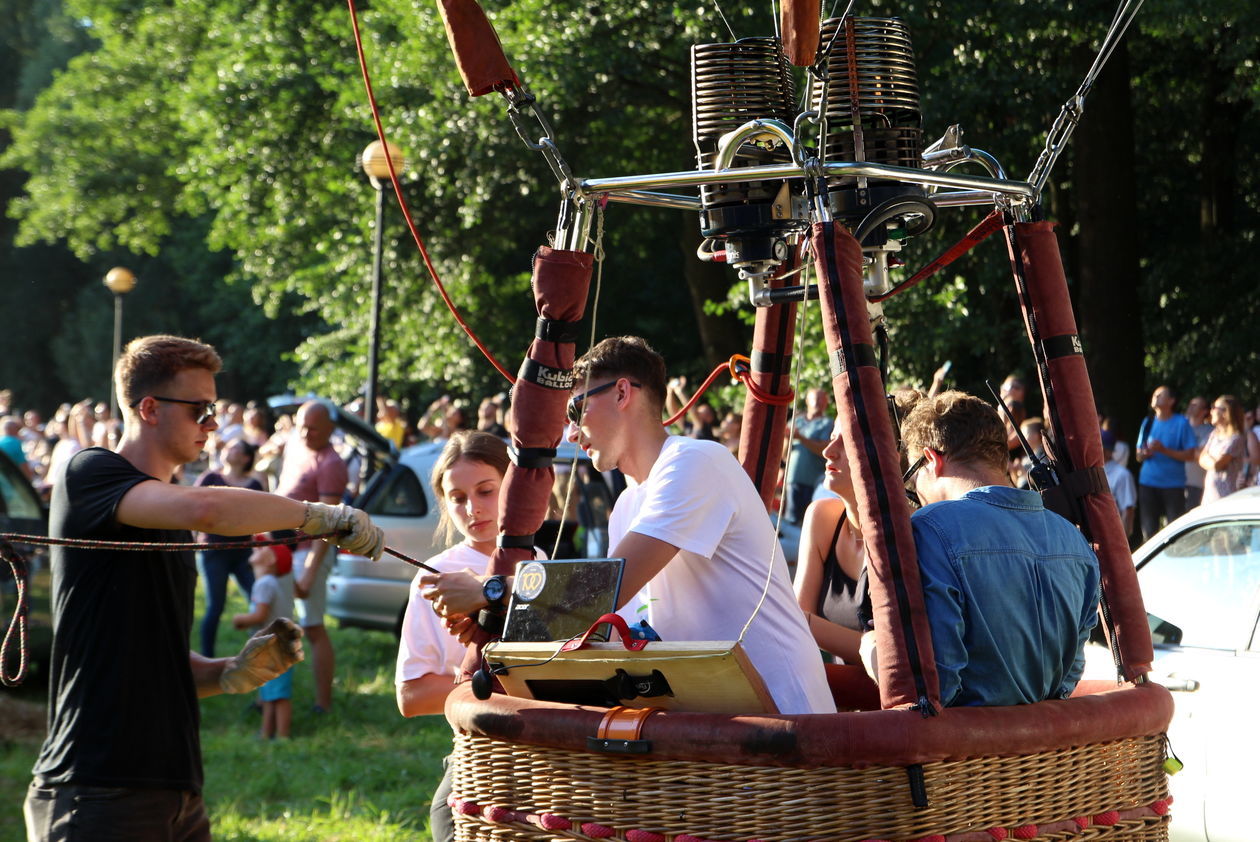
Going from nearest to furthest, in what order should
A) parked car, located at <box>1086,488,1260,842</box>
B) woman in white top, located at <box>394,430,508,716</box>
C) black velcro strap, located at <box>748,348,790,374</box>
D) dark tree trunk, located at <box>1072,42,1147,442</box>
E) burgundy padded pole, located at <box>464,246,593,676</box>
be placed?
burgundy padded pole, located at <box>464,246,593,676</box> → woman in white top, located at <box>394,430,508,716</box> → black velcro strap, located at <box>748,348,790,374</box> → parked car, located at <box>1086,488,1260,842</box> → dark tree trunk, located at <box>1072,42,1147,442</box>

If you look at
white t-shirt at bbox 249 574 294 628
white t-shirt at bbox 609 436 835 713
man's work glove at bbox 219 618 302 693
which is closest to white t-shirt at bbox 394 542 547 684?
man's work glove at bbox 219 618 302 693

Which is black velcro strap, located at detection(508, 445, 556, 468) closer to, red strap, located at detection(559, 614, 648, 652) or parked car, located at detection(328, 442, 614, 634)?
red strap, located at detection(559, 614, 648, 652)

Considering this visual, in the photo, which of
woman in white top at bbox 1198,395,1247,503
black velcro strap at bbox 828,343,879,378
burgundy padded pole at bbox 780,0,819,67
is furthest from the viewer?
woman in white top at bbox 1198,395,1247,503

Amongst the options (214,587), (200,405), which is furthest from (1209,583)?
(214,587)

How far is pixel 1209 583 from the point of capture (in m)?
5.05

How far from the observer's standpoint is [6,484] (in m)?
7.75

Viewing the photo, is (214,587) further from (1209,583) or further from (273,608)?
(1209,583)

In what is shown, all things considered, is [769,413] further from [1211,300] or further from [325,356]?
[325,356]

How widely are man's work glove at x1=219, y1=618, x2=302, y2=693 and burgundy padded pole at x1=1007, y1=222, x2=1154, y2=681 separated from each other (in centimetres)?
184

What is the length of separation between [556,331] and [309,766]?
491 centimetres

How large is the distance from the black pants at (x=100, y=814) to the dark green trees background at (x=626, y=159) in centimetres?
1050

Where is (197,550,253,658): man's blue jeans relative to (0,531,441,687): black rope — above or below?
above

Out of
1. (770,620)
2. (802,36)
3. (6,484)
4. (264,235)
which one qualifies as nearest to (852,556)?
(770,620)

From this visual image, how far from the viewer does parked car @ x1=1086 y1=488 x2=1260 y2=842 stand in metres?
4.63
